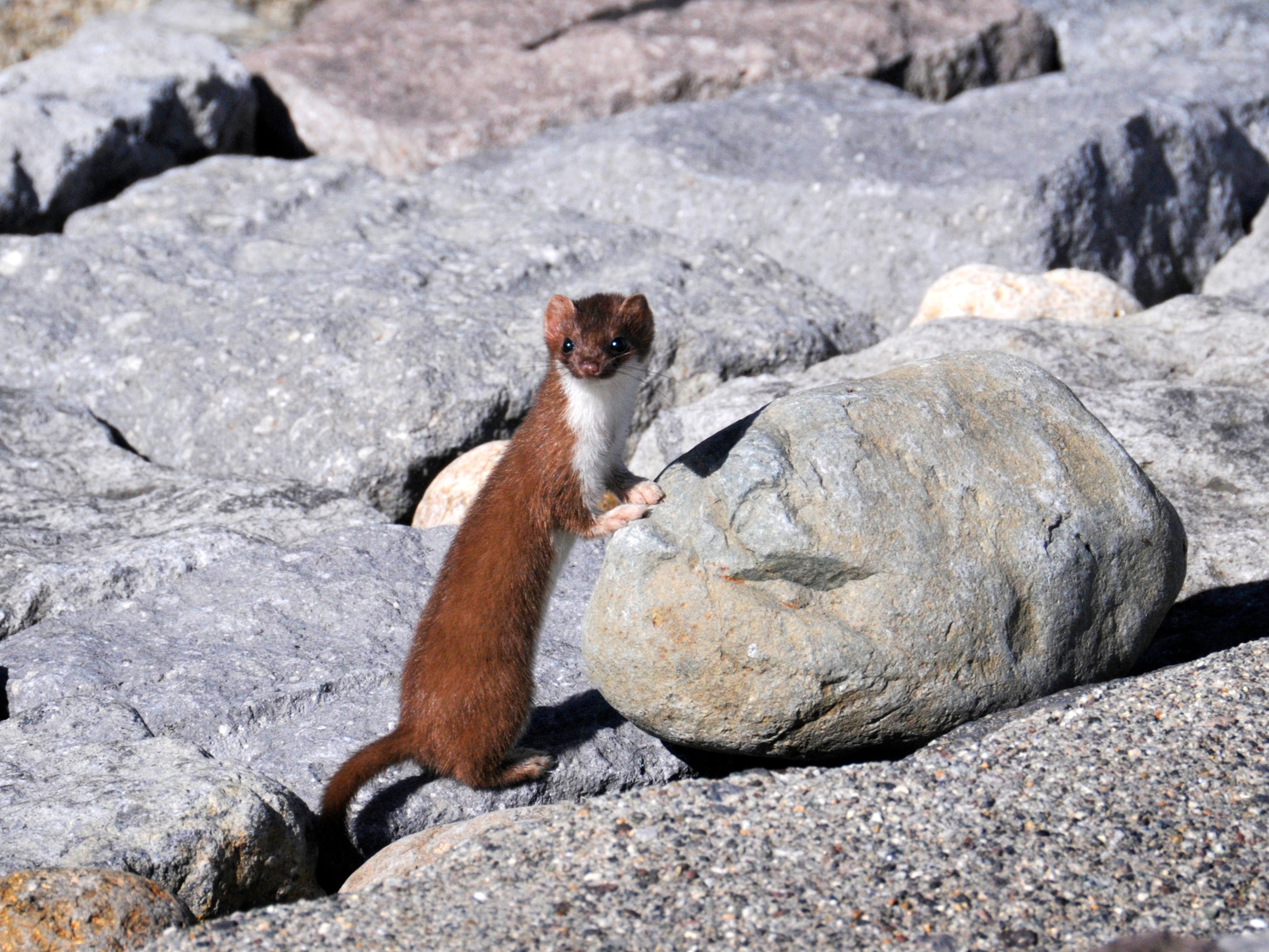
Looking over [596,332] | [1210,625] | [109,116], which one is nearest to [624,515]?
[596,332]

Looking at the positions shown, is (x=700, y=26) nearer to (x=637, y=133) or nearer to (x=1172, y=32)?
(x=637, y=133)

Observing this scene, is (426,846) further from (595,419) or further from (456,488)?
(456,488)

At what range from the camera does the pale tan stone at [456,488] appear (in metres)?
5.73

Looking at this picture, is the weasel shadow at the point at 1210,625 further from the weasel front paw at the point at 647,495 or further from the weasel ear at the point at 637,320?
the weasel ear at the point at 637,320

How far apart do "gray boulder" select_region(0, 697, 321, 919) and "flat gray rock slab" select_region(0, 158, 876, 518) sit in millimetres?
2260

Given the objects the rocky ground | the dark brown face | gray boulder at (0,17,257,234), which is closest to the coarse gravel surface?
the rocky ground

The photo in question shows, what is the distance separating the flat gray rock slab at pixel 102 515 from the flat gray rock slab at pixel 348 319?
26 cm

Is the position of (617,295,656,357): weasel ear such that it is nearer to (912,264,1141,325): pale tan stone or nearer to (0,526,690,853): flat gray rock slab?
(0,526,690,853): flat gray rock slab

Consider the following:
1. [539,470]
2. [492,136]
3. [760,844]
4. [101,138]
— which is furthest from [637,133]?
[760,844]

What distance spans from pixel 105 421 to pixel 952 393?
14.4 feet

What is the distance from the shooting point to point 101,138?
27.2ft

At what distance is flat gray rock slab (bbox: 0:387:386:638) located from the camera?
5.14 m

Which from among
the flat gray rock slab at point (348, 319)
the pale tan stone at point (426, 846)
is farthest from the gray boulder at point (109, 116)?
the pale tan stone at point (426, 846)

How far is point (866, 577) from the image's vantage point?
12.9ft
